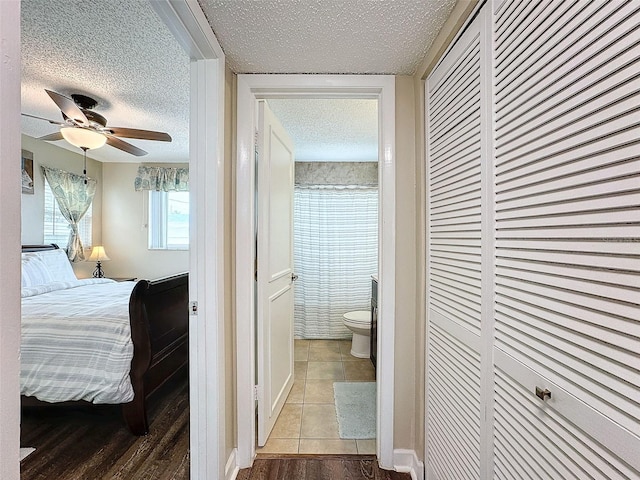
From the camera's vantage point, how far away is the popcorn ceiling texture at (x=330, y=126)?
8.47 feet

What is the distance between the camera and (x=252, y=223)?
185 centimetres

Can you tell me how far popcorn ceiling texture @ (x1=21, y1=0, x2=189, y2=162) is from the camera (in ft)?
5.52

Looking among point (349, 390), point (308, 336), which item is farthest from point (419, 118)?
point (308, 336)

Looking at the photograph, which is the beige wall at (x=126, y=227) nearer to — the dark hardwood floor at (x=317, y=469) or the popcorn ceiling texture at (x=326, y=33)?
the dark hardwood floor at (x=317, y=469)

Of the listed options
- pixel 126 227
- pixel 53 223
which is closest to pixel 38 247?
pixel 53 223

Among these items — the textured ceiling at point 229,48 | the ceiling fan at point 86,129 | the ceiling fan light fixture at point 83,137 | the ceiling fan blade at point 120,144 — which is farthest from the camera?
the ceiling fan blade at point 120,144

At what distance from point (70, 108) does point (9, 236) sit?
239cm

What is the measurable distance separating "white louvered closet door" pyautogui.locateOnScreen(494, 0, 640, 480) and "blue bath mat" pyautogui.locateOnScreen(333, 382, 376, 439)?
4.44 ft

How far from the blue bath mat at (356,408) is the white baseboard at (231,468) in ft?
2.25

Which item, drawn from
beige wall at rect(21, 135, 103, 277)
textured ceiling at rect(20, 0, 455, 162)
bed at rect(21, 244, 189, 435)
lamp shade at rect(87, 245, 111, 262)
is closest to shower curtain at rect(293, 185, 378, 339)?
textured ceiling at rect(20, 0, 455, 162)

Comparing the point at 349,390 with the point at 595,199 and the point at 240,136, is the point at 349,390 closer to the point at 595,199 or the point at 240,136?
the point at 240,136

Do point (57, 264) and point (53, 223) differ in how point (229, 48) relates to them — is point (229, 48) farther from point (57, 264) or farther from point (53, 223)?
point (53, 223)

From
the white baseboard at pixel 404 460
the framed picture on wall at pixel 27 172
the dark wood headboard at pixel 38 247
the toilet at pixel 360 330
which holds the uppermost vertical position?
the framed picture on wall at pixel 27 172

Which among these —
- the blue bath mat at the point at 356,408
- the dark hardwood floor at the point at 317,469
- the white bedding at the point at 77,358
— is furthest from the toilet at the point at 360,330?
the white bedding at the point at 77,358
